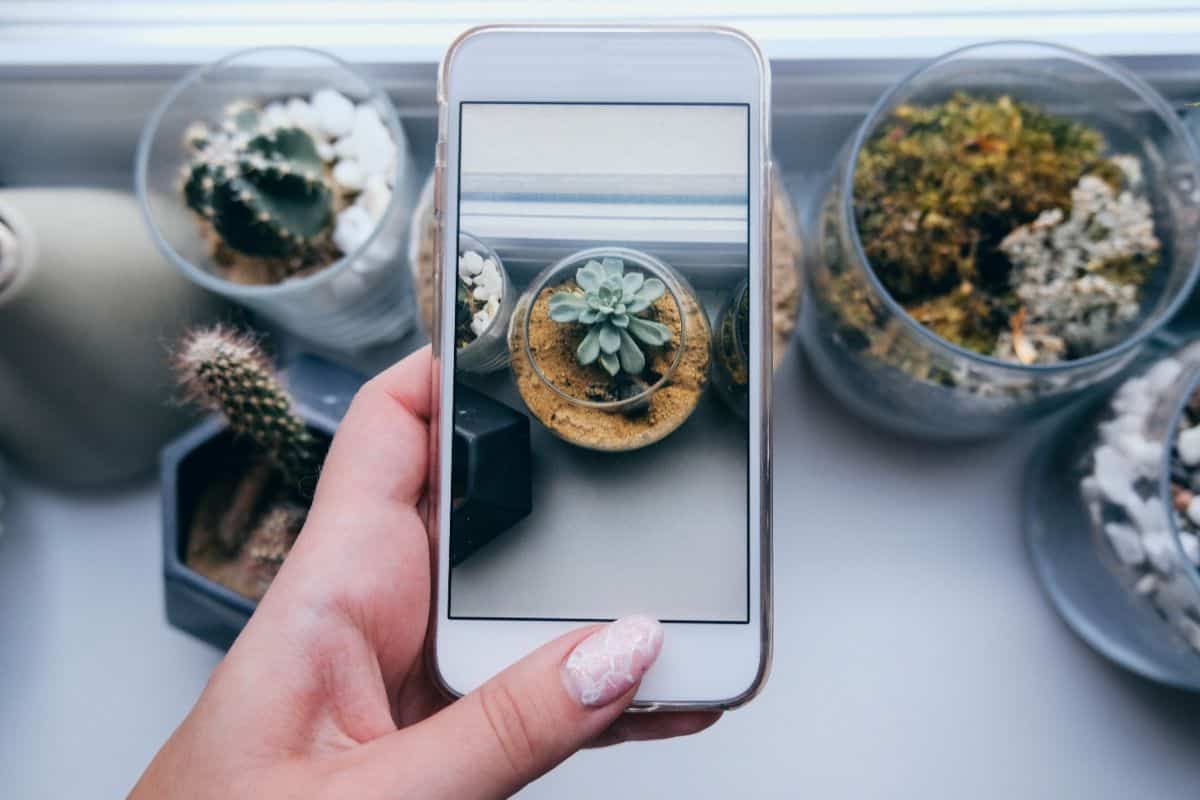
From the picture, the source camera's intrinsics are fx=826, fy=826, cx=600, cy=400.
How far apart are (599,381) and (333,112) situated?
29 cm

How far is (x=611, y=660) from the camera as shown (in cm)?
42

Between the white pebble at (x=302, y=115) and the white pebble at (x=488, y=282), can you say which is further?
the white pebble at (x=302, y=115)

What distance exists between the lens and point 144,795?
402 millimetres

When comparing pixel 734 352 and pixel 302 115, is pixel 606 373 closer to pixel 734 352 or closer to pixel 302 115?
pixel 734 352

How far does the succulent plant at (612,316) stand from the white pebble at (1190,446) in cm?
32

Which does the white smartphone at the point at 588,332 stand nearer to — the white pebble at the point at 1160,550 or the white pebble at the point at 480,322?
the white pebble at the point at 480,322

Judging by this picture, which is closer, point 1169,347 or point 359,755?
point 359,755

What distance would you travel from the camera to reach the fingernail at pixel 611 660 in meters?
0.41

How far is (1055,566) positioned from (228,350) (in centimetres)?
57

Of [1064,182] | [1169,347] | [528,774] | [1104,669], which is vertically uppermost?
[1064,182]

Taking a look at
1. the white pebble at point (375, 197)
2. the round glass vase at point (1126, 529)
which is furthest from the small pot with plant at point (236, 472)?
the round glass vase at point (1126, 529)

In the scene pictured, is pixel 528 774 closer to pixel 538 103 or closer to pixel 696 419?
pixel 696 419

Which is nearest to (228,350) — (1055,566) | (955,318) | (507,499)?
(507,499)

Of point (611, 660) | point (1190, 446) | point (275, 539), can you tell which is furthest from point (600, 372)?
point (1190, 446)
